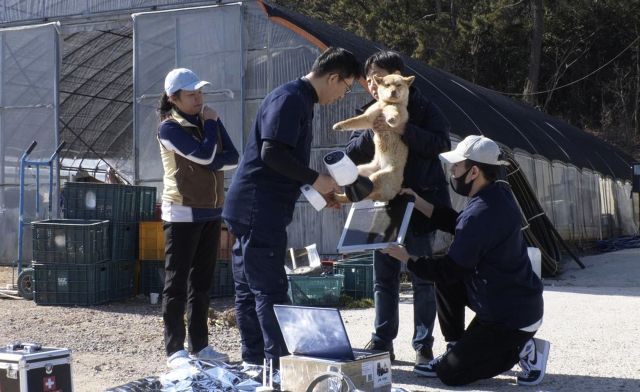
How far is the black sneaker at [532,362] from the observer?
166 inches

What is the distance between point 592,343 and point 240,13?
730cm

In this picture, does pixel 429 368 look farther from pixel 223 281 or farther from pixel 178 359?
pixel 223 281

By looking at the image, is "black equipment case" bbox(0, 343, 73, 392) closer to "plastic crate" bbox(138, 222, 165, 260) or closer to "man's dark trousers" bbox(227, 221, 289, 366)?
"man's dark trousers" bbox(227, 221, 289, 366)

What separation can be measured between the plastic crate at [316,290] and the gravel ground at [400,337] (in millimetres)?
278

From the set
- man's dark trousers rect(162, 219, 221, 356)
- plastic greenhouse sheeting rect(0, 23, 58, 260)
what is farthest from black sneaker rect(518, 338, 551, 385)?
plastic greenhouse sheeting rect(0, 23, 58, 260)

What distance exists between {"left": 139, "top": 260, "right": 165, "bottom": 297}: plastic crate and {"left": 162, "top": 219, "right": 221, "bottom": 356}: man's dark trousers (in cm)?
355

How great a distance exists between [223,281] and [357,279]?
149 centimetres

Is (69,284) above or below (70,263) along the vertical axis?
below

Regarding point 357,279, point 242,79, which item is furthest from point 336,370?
point 242,79

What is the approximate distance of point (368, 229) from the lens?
4305 millimetres

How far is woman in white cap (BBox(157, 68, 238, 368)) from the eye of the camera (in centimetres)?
460

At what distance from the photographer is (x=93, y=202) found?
26.9ft

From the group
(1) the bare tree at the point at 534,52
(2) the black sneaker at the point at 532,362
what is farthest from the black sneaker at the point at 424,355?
(1) the bare tree at the point at 534,52

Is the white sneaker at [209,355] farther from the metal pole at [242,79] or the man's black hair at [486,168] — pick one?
the metal pole at [242,79]
